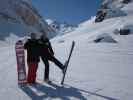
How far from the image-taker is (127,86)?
7.45m

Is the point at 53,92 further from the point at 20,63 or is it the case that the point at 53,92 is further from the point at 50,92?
the point at 20,63

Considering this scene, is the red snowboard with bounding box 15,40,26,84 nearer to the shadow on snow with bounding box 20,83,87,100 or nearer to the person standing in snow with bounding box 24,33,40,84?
the person standing in snow with bounding box 24,33,40,84

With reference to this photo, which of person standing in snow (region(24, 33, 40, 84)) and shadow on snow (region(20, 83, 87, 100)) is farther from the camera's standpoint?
person standing in snow (region(24, 33, 40, 84))

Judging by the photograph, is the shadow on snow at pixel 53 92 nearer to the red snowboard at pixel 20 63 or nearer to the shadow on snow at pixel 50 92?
the shadow on snow at pixel 50 92

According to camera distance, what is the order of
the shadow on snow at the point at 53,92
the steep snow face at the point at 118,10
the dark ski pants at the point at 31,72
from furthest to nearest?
the steep snow face at the point at 118,10 < the dark ski pants at the point at 31,72 < the shadow on snow at the point at 53,92

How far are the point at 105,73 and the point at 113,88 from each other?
236cm

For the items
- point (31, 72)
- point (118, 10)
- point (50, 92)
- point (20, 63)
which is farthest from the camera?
point (118, 10)

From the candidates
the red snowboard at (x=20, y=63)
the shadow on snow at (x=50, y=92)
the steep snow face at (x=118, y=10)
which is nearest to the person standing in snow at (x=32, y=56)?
the red snowboard at (x=20, y=63)

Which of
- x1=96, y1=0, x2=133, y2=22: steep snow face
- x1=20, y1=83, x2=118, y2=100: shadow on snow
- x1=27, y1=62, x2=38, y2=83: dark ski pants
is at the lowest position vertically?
x1=20, y1=83, x2=118, y2=100: shadow on snow

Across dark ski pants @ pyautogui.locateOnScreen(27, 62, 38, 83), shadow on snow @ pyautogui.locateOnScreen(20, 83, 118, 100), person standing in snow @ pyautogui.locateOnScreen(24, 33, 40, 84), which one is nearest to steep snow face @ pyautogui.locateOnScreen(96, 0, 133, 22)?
person standing in snow @ pyautogui.locateOnScreen(24, 33, 40, 84)

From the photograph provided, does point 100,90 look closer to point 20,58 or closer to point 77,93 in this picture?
point 77,93

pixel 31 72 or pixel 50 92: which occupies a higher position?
pixel 31 72

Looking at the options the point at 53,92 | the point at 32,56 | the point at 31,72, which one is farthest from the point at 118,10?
the point at 53,92

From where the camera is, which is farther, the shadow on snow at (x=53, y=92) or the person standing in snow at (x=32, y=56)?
the person standing in snow at (x=32, y=56)
